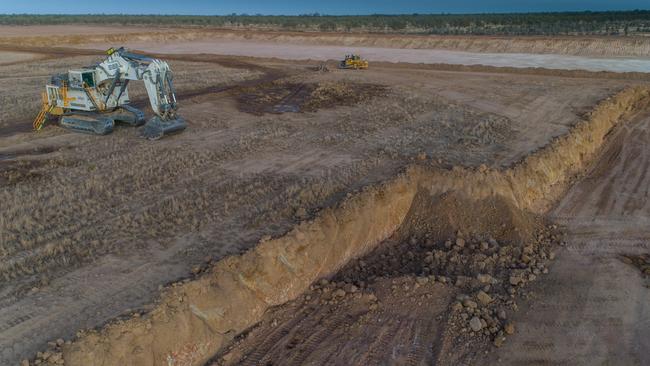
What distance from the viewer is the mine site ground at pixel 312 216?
7523 mm

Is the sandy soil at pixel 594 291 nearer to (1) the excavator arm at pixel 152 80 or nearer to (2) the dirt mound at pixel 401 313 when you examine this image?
(2) the dirt mound at pixel 401 313

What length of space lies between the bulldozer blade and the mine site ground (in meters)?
0.35

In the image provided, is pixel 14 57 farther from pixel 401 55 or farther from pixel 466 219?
pixel 466 219

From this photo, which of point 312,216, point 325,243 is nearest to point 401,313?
point 325,243

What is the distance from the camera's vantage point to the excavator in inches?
634

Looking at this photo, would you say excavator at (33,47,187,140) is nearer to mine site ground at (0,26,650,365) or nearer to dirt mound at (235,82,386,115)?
mine site ground at (0,26,650,365)

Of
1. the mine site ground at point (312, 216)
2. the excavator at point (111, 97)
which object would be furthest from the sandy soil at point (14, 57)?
the excavator at point (111, 97)

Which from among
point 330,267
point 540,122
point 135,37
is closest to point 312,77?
point 540,122

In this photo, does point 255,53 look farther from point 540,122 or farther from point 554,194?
point 554,194

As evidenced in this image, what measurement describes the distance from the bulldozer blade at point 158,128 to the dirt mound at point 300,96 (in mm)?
4461

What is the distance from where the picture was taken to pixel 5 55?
1676 inches

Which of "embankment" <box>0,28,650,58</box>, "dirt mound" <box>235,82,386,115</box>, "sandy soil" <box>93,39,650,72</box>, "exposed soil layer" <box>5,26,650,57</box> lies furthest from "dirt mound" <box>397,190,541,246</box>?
"exposed soil layer" <box>5,26,650,57</box>

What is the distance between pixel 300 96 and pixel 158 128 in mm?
8979

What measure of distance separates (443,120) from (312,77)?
12884 millimetres
